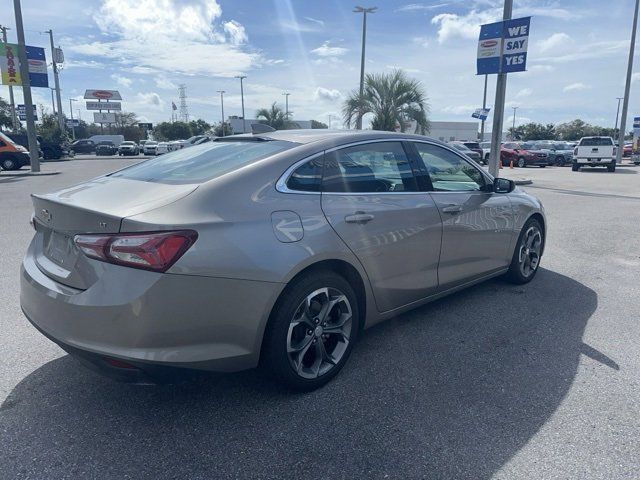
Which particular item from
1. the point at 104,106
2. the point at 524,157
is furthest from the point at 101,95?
the point at 524,157

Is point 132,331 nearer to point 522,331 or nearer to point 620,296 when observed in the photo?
point 522,331

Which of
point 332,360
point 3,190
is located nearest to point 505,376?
point 332,360

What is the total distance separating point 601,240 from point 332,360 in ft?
20.0

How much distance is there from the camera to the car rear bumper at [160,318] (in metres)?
2.33

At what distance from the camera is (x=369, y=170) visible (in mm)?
3451

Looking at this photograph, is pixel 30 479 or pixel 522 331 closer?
pixel 30 479

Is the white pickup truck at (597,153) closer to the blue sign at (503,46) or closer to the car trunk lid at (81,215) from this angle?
the blue sign at (503,46)

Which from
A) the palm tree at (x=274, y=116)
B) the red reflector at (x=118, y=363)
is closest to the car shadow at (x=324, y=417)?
the red reflector at (x=118, y=363)

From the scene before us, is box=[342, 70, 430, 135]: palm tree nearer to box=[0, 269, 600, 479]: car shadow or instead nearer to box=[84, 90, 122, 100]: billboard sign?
box=[0, 269, 600, 479]: car shadow

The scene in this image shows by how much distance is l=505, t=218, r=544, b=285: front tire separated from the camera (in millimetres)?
4931

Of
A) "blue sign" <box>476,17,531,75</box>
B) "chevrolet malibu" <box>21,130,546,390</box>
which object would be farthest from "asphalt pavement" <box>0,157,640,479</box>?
"blue sign" <box>476,17,531,75</box>

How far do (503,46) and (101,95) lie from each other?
89.6 meters

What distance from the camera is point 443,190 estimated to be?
3938 mm

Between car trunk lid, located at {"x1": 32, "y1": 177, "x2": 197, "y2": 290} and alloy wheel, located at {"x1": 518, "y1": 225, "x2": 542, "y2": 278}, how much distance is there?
144 inches
